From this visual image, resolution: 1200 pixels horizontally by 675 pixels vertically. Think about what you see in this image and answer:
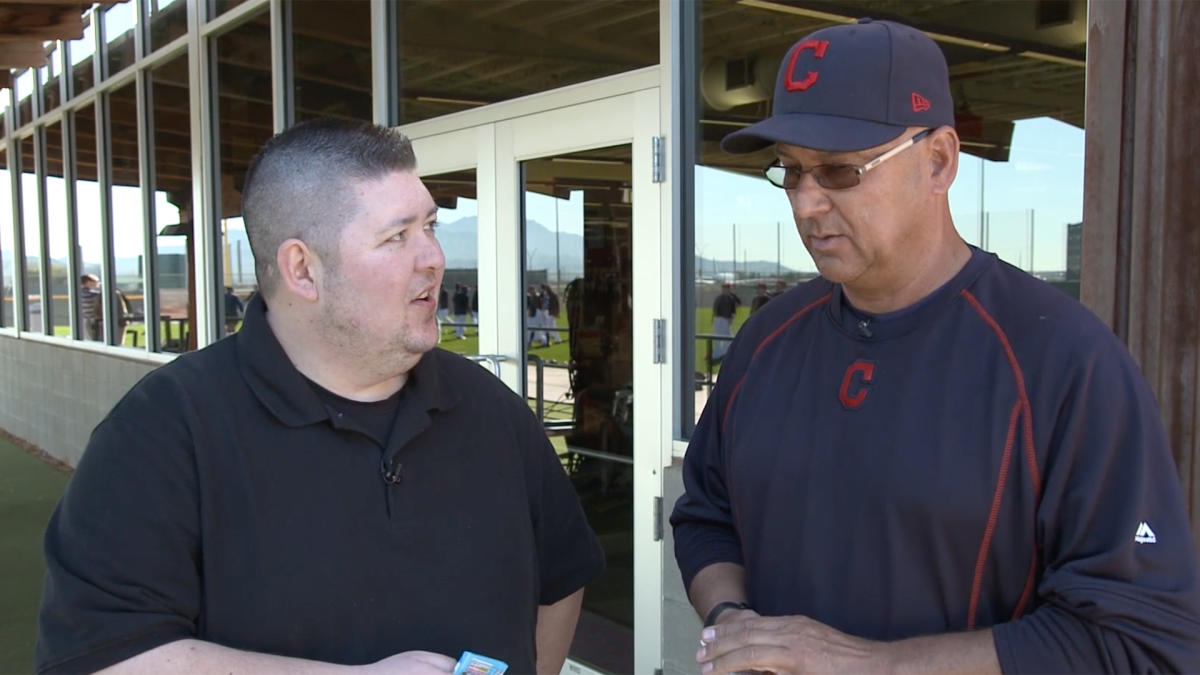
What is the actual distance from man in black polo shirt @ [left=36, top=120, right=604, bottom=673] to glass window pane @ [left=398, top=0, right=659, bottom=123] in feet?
6.94

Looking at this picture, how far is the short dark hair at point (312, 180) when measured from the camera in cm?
142

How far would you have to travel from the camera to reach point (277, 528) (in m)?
1.33

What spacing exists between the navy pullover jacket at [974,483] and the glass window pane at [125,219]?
7.45 m

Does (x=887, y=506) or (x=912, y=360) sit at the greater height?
(x=912, y=360)

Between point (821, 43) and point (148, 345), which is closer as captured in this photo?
point (821, 43)

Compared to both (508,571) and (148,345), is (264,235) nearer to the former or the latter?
(508,571)

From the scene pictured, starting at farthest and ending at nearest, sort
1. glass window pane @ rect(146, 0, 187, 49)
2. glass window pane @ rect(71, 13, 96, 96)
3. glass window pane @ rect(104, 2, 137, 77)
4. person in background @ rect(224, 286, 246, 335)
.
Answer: glass window pane @ rect(71, 13, 96, 96) → glass window pane @ rect(104, 2, 137, 77) → glass window pane @ rect(146, 0, 187, 49) → person in background @ rect(224, 286, 246, 335)

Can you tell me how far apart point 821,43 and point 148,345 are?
7.19m

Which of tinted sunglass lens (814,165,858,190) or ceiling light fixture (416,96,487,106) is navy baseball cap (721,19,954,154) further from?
ceiling light fixture (416,96,487,106)

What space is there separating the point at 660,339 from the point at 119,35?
22.1ft

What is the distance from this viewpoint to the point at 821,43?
4.50 feet

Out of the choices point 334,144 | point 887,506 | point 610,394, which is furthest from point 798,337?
point 610,394

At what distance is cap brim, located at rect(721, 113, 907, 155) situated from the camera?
129 centimetres

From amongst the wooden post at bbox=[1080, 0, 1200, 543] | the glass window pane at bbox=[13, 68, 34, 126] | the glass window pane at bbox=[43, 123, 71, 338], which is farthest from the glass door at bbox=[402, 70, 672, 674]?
the glass window pane at bbox=[13, 68, 34, 126]
